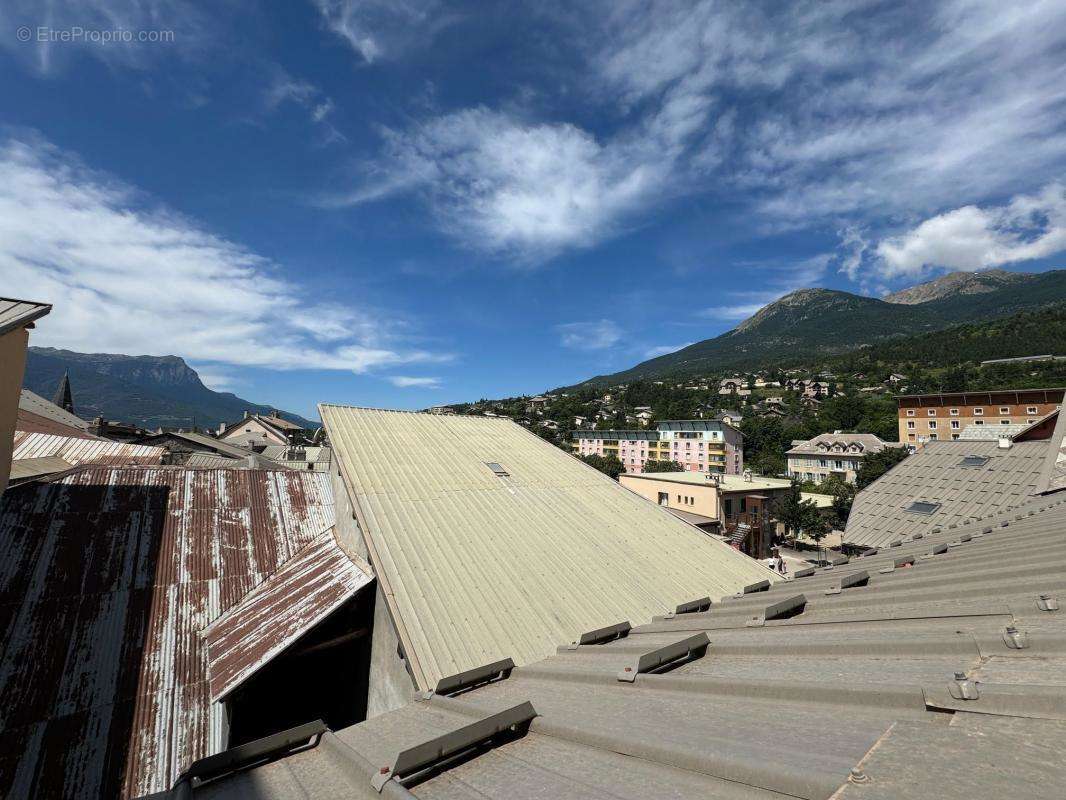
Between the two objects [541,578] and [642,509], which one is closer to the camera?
[541,578]

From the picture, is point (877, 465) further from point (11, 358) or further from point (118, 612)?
point (11, 358)

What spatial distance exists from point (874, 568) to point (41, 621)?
41.6ft

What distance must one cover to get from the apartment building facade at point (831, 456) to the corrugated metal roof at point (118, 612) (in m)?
80.8

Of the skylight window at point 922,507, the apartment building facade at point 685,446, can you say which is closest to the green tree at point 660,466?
the apartment building facade at point 685,446

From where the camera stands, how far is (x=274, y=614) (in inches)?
334

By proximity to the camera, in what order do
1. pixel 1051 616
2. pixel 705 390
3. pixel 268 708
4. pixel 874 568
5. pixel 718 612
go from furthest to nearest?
pixel 705 390 < pixel 268 708 < pixel 874 568 < pixel 718 612 < pixel 1051 616

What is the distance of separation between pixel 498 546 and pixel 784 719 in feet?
26.1

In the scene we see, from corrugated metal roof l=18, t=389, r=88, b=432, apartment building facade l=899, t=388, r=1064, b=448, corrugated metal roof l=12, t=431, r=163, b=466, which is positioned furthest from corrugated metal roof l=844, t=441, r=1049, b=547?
apartment building facade l=899, t=388, r=1064, b=448

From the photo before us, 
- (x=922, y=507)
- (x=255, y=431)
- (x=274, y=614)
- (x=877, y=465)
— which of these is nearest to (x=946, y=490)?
(x=922, y=507)

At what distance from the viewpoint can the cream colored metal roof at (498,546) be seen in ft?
25.0

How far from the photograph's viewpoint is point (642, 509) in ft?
46.9

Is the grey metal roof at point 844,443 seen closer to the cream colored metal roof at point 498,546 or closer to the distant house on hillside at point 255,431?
the cream colored metal roof at point 498,546

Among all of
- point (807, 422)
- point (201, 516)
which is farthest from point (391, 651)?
point (807, 422)

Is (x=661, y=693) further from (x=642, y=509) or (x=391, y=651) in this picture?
(x=642, y=509)
